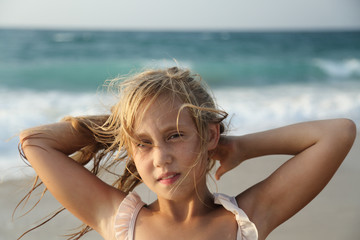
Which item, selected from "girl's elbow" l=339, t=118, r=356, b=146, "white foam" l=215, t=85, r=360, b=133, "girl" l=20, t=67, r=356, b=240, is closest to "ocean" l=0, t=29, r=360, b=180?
"white foam" l=215, t=85, r=360, b=133

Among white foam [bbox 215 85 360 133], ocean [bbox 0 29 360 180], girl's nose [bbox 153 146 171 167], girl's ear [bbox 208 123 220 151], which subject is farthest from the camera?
ocean [bbox 0 29 360 180]

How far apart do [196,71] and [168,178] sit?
639cm

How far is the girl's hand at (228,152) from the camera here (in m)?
2.05

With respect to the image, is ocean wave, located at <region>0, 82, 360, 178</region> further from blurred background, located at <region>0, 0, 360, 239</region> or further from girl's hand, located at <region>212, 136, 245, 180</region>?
girl's hand, located at <region>212, 136, 245, 180</region>

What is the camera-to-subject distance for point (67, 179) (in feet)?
6.19

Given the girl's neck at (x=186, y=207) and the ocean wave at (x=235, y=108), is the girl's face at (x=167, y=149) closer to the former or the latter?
the girl's neck at (x=186, y=207)

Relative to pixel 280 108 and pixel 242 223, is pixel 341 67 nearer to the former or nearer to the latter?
A: pixel 280 108

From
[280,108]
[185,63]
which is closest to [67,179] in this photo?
[280,108]

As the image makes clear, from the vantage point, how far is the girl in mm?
1757

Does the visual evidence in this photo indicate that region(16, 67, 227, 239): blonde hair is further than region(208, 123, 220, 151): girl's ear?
No

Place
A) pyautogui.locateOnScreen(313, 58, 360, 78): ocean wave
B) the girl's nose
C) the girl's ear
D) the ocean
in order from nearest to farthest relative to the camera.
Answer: the girl's nose < the girl's ear < the ocean < pyautogui.locateOnScreen(313, 58, 360, 78): ocean wave

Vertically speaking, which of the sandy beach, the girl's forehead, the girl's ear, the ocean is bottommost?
the ocean

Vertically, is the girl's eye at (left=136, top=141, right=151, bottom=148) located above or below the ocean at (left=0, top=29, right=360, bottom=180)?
above

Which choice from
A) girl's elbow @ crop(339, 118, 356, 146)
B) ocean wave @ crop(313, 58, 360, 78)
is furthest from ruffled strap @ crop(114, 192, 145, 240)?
ocean wave @ crop(313, 58, 360, 78)
